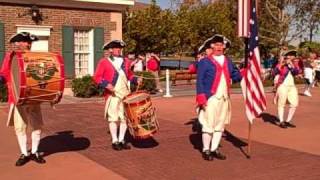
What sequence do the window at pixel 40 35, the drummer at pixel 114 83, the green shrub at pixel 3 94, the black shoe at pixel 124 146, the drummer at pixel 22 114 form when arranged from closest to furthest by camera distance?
1. the drummer at pixel 22 114
2. the drummer at pixel 114 83
3. the black shoe at pixel 124 146
4. the green shrub at pixel 3 94
5. the window at pixel 40 35

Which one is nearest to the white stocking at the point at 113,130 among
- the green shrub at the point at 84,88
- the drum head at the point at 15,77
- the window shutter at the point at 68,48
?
the drum head at the point at 15,77

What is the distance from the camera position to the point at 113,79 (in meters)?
8.57

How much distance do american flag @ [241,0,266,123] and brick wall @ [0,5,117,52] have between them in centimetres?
1135

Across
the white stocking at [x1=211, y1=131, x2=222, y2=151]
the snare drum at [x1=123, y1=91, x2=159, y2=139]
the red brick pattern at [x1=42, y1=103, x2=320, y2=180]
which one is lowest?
the red brick pattern at [x1=42, y1=103, x2=320, y2=180]

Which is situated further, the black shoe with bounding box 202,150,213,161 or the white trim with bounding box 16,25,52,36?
the white trim with bounding box 16,25,52,36

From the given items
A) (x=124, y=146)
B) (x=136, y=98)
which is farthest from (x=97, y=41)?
(x=136, y=98)

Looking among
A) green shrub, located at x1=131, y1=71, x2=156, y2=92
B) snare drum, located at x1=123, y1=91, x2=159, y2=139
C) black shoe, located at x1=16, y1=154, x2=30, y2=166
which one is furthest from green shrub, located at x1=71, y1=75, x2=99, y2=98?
black shoe, located at x1=16, y1=154, x2=30, y2=166

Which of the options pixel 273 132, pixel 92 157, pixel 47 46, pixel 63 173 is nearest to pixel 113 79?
pixel 92 157

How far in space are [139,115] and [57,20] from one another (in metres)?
11.2

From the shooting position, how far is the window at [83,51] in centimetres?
1923

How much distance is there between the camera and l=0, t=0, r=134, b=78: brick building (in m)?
17.6

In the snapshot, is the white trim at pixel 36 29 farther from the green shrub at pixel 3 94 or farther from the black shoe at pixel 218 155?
the black shoe at pixel 218 155

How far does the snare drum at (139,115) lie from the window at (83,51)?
11.3 meters

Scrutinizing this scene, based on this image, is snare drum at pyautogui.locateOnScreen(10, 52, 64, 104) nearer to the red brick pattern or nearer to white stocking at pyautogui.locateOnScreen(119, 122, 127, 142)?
the red brick pattern
